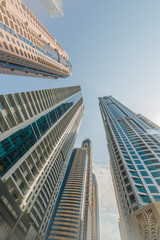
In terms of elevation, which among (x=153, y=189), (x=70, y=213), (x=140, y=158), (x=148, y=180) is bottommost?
(x=70, y=213)

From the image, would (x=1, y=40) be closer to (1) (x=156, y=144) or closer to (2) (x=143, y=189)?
(2) (x=143, y=189)

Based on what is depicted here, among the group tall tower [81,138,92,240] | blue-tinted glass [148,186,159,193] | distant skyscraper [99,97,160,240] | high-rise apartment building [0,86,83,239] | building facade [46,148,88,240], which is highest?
high-rise apartment building [0,86,83,239]

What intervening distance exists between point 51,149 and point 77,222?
4709 cm

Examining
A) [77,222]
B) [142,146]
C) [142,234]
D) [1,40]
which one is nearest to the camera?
[142,234]

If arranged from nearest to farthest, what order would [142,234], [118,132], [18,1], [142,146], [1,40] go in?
[142,234], [1,40], [142,146], [18,1], [118,132]

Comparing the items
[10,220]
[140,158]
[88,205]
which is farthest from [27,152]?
[88,205]

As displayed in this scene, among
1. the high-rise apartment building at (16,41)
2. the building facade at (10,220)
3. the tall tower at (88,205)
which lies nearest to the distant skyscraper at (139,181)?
the building facade at (10,220)

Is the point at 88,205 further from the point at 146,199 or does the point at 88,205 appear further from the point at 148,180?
the point at 146,199

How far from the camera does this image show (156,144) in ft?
169

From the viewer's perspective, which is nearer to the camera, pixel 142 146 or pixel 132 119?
pixel 142 146

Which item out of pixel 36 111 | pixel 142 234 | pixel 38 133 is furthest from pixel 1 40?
pixel 142 234

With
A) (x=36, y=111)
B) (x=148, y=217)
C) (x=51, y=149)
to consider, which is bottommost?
(x=148, y=217)

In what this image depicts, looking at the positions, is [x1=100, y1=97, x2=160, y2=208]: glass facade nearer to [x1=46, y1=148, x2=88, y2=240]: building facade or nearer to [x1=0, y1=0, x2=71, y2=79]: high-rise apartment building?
[x1=46, y1=148, x2=88, y2=240]: building facade

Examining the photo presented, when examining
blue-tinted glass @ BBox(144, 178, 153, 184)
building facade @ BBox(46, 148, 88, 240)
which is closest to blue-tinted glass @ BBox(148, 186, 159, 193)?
blue-tinted glass @ BBox(144, 178, 153, 184)
